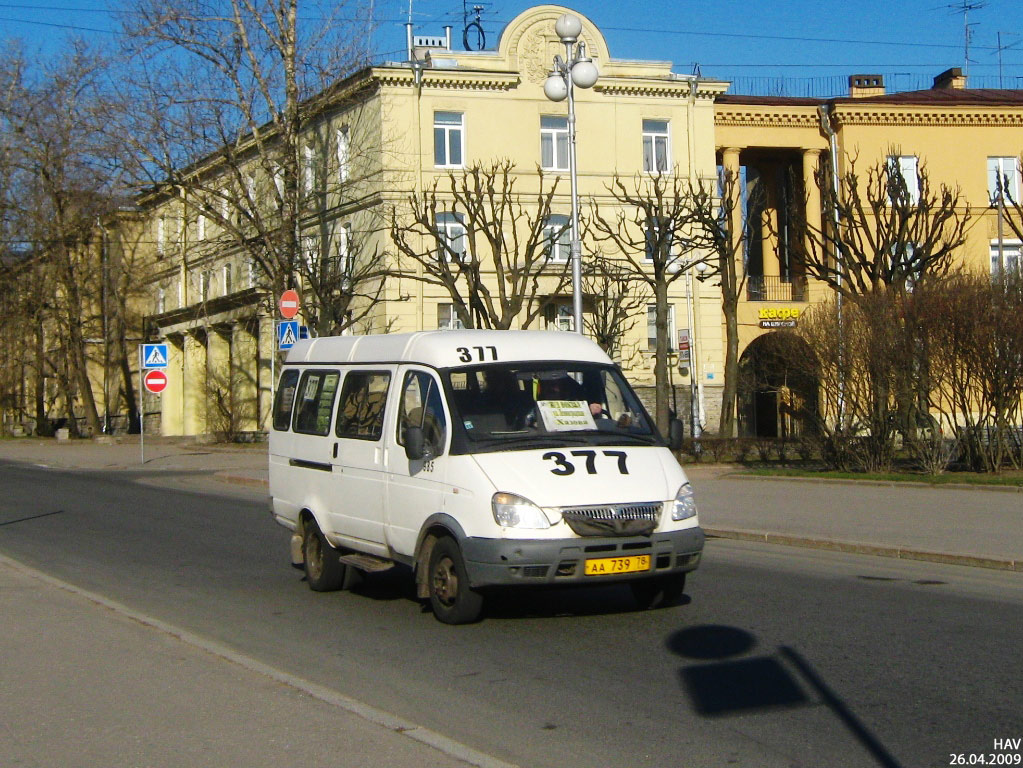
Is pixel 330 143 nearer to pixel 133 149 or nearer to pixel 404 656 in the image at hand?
pixel 133 149

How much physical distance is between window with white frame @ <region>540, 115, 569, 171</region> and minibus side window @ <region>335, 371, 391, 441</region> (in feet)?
117

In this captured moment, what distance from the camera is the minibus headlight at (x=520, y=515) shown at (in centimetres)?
871

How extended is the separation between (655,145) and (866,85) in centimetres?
Result: 1029

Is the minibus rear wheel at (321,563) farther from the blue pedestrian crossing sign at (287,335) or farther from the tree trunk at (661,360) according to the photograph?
the tree trunk at (661,360)

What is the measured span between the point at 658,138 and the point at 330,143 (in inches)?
597

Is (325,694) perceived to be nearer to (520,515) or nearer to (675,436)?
(520,515)

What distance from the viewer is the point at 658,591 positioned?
32.1ft

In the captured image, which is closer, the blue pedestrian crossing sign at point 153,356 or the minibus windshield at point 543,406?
the minibus windshield at point 543,406

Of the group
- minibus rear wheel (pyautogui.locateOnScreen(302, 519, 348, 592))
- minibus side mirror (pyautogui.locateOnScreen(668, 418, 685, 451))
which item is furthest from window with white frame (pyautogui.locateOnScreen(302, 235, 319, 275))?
minibus side mirror (pyautogui.locateOnScreen(668, 418, 685, 451))

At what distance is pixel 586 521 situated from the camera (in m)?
8.77

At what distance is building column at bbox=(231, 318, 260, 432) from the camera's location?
51.7 m

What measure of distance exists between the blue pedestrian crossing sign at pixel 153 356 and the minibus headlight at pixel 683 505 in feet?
92.8

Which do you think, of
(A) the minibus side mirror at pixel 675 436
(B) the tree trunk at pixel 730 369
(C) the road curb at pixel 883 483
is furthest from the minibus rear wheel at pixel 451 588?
(B) the tree trunk at pixel 730 369

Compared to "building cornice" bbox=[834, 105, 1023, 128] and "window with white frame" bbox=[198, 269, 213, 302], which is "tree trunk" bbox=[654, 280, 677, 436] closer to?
"building cornice" bbox=[834, 105, 1023, 128]
